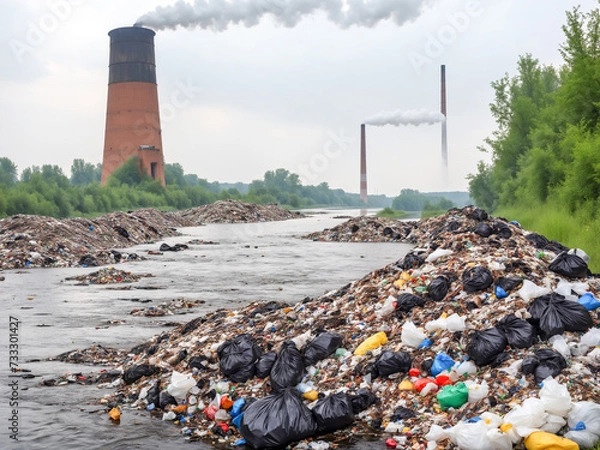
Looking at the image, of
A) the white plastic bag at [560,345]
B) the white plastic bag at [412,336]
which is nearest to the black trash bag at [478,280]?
the white plastic bag at [412,336]

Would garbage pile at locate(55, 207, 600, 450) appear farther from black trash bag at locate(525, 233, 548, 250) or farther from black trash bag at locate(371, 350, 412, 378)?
black trash bag at locate(525, 233, 548, 250)

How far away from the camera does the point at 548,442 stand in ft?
14.3

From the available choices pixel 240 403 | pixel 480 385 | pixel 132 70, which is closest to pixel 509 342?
pixel 480 385

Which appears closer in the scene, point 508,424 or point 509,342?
point 508,424

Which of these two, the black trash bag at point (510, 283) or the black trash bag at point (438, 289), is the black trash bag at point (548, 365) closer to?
the black trash bag at point (510, 283)

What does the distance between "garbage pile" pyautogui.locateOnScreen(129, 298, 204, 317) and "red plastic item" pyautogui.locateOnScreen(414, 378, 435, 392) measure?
6182 mm

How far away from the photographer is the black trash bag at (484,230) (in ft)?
28.2

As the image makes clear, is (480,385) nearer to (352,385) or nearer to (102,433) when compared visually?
A: (352,385)

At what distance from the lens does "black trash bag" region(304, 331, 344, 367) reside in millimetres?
6145

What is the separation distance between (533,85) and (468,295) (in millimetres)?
36508

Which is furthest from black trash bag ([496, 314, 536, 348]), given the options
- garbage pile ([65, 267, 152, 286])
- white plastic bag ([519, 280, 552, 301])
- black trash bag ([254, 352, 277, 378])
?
garbage pile ([65, 267, 152, 286])

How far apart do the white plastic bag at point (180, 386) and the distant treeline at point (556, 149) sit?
26.6 ft

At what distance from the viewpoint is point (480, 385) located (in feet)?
17.0

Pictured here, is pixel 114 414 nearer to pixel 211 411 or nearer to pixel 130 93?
pixel 211 411
